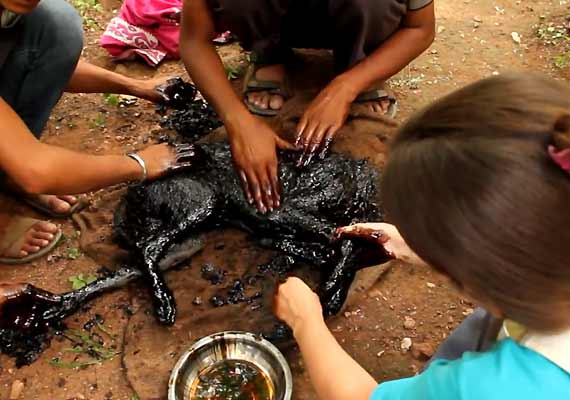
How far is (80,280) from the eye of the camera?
106 inches

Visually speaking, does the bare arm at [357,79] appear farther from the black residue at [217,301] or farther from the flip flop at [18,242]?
the flip flop at [18,242]

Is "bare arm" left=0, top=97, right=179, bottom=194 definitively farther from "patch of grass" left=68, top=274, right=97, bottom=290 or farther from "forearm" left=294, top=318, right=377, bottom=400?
"forearm" left=294, top=318, right=377, bottom=400

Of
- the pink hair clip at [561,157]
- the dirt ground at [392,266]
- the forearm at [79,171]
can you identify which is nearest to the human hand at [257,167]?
the forearm at [79,171]

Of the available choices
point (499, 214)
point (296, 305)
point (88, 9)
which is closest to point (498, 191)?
point (499, 214)

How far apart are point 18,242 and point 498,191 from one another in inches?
82.9

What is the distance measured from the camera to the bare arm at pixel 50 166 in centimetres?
224

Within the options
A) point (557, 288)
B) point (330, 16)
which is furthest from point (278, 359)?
point (330, 16)

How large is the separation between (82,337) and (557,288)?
5.91 ft

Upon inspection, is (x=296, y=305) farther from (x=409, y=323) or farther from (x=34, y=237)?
(x=34, y=237)

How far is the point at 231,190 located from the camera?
107 inches

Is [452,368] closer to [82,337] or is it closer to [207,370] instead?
[207,370]

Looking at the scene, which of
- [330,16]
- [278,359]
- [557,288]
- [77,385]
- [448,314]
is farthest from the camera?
[330,16]

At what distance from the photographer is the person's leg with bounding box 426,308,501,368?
1.80 m

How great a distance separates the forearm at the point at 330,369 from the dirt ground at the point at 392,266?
0.52 meters
